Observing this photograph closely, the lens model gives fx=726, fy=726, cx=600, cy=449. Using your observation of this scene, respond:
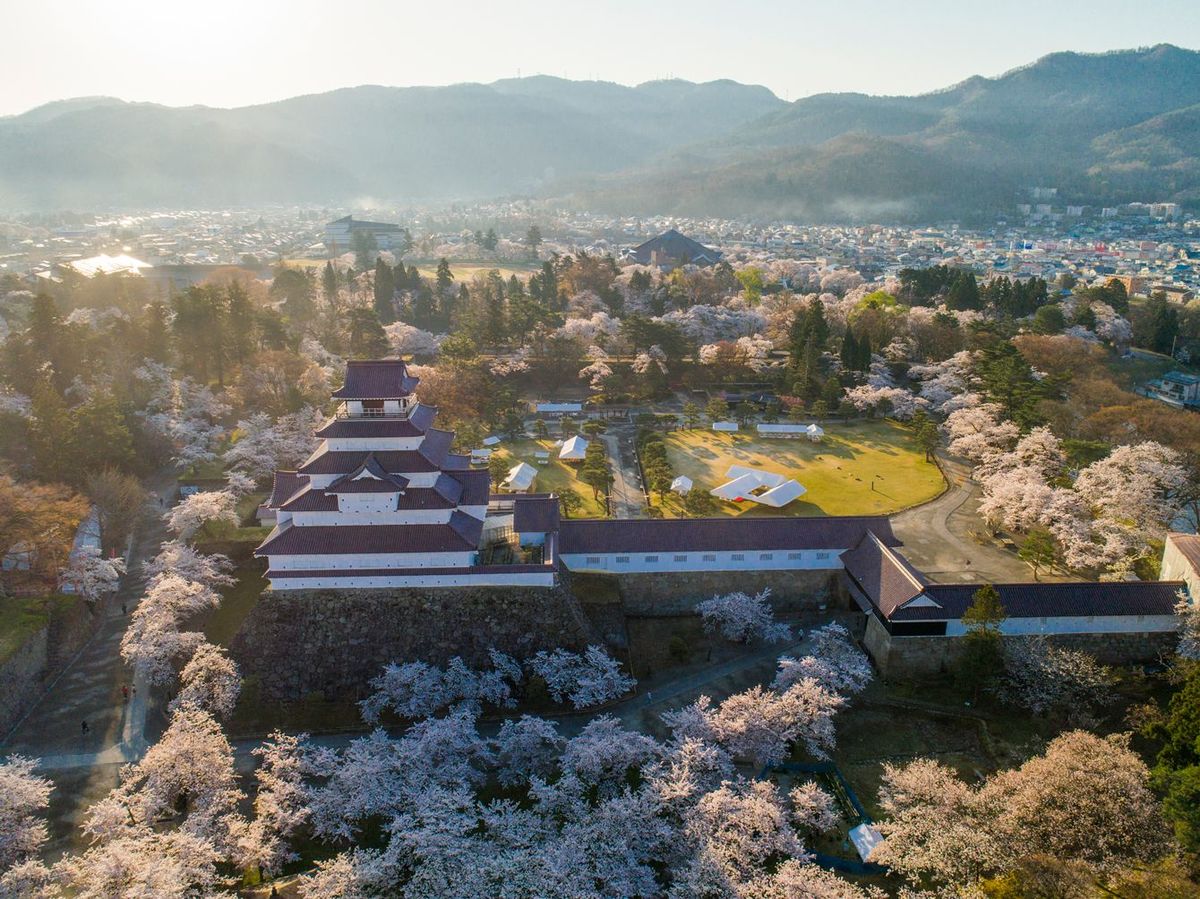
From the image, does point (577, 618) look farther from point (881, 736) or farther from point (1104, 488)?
point (1104, 488)

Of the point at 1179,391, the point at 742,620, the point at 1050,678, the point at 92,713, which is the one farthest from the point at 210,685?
the point at 1179,391

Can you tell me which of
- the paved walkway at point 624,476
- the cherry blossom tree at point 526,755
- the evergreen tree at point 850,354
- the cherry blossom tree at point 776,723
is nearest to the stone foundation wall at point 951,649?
the cherry blossom tree at point 776,723

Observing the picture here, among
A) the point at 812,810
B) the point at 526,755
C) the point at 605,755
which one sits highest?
the point at 605,755

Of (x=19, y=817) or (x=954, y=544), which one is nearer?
(x=19, y=817)

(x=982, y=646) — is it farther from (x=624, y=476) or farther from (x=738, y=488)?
(x=624, y=476)

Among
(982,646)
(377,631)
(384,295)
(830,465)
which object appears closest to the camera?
(982,646)

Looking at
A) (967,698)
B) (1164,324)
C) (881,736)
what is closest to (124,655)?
(881,736)

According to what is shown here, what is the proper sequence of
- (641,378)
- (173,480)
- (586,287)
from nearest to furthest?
(173,480)
(641,378)
(586,287)
